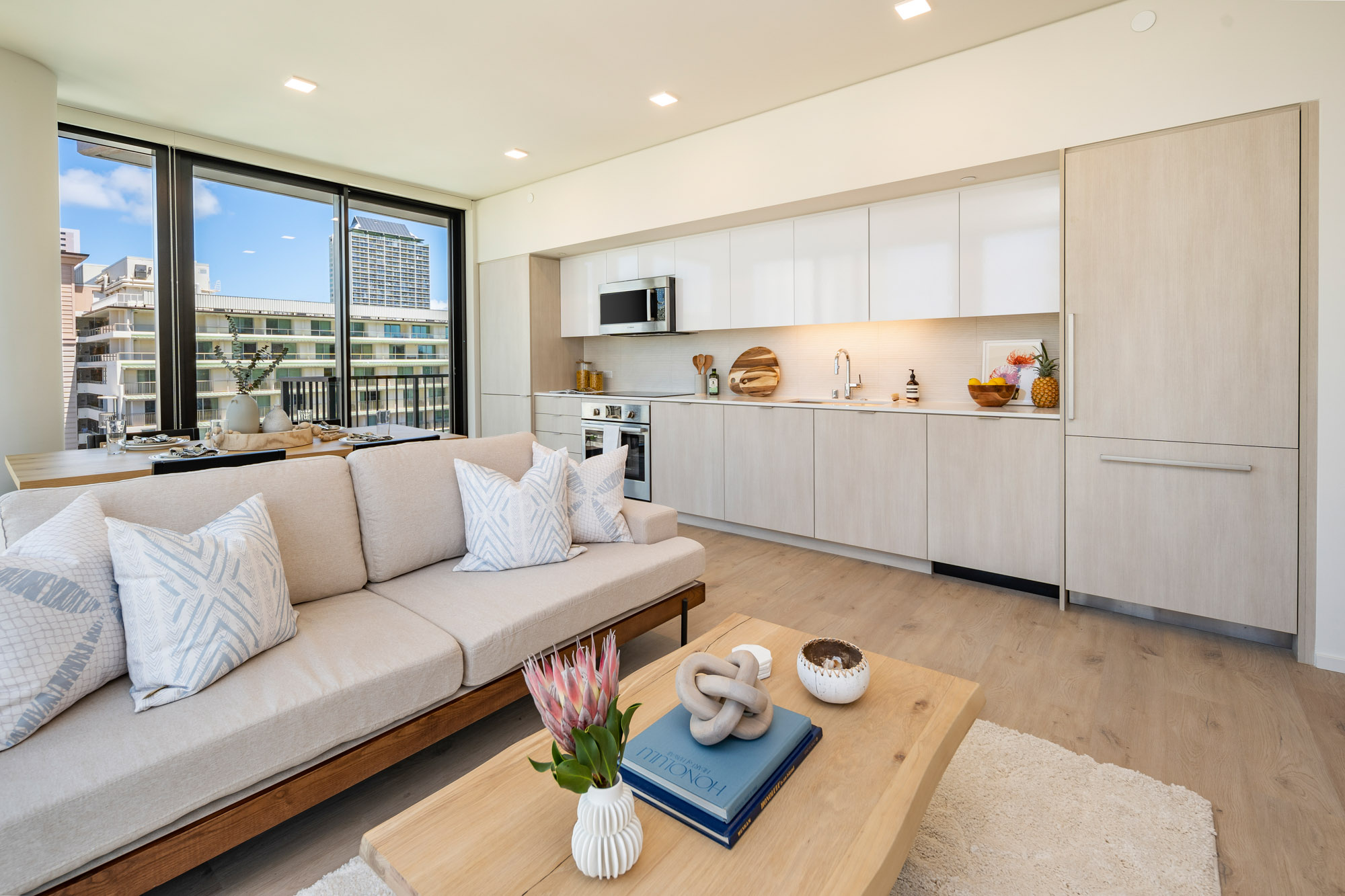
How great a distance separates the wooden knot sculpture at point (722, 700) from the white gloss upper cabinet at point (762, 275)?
11.1 ft

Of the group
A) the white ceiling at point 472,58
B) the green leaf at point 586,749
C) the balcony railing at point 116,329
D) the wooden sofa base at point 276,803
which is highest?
the white ceiling at point 472,58

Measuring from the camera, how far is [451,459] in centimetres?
257

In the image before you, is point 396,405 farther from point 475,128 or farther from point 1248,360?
point 1248,360

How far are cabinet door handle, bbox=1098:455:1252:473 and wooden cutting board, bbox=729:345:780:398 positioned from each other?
2.27 metres

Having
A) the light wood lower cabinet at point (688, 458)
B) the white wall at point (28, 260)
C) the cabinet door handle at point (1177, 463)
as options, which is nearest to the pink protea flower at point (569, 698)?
the cabinet door handle at point (1177, 463)

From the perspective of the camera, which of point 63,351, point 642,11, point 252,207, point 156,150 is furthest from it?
point 252,207

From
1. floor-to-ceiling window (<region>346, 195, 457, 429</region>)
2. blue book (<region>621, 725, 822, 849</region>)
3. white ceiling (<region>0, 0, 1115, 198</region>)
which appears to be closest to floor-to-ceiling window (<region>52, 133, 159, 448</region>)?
white ceiling (<region>0, 0, 1115, 198</region>)

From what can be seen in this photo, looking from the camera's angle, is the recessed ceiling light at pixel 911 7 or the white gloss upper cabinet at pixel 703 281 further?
the white gloss upper cabinet at pixel 703 281

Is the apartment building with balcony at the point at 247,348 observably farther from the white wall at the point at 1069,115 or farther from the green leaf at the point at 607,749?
the green leaf at the point at 607,749

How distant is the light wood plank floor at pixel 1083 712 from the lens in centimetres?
160

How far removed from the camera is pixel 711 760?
4.03ft

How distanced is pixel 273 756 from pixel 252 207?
4.90 metres

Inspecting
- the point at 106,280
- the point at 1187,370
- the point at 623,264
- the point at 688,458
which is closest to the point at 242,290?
the point at 106,280

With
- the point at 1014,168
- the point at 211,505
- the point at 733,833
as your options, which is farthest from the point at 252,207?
the point at 733,833
